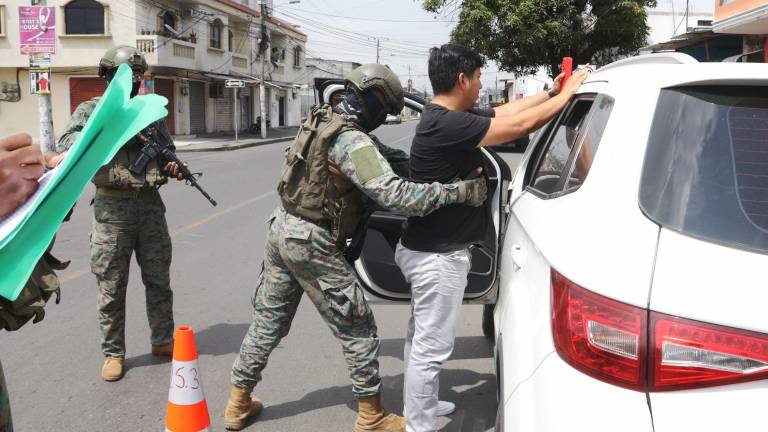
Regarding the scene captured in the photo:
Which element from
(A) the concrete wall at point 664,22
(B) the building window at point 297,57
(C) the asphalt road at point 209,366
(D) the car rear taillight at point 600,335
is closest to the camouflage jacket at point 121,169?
(C) the asphalt road at point 209,366

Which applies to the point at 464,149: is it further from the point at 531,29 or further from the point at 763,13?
the point at 531,29

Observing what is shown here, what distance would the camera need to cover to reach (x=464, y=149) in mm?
2924

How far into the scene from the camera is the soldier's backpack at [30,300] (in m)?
1.84

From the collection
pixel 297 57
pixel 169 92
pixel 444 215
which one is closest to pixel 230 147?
pixel 169 92

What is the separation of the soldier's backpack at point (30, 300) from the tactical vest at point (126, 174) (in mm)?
Result: 2133

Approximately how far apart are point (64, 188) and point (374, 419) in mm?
2233

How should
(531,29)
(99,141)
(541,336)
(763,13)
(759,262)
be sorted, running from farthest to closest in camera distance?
(531,29) < (763,13) < (541,336) < (759,262) < (99,141)

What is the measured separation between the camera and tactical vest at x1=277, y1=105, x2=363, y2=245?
121 inches

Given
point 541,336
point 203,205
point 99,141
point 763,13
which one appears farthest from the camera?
point 763,13

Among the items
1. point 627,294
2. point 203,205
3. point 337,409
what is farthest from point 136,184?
point 203,205

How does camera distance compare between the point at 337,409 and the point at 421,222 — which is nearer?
the point at 421,222

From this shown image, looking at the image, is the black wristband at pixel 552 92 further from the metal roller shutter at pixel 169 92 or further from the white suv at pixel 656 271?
the metal roller shutter at pixel 169 92

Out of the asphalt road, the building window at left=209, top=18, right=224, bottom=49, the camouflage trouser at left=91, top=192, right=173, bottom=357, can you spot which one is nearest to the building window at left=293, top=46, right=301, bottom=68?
the building window at left=209, top=18, right=224, bottom=49

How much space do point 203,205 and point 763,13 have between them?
31.7 feet
